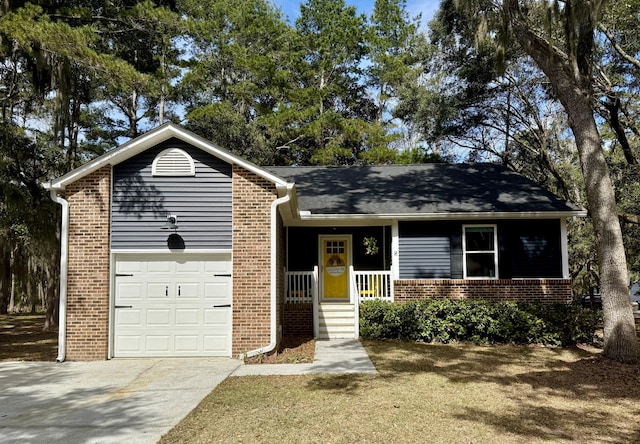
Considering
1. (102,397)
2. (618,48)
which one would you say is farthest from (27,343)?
(618,48)

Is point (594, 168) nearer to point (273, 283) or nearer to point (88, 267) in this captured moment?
point (273, 283)

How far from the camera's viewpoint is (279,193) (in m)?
9.31

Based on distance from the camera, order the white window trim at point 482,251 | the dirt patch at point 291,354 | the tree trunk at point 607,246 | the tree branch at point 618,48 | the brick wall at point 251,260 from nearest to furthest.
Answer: the tree trunk at point 607,246
the dirt patch at point 291,354
the brick wall at point 251,260
the white window trim at point 482,251
the tree branch at point 618,48

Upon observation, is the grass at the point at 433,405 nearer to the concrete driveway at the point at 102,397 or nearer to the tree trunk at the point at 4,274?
the concrete driveway at the point at 102,397

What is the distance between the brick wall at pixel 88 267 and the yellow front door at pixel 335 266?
246 inches

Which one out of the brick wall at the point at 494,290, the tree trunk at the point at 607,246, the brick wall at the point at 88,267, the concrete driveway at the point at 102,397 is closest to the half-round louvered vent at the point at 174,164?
the brick wall at the point at 88,267

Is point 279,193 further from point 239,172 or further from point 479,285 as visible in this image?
point 479,285

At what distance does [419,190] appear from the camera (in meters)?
13.9

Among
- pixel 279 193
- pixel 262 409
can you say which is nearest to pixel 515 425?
pixel 262 409

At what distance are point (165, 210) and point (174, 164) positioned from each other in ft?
3.08

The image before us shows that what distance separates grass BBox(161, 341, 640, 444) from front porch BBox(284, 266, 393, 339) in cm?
262

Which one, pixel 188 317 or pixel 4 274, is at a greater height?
pixel 4 274

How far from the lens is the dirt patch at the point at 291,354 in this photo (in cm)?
868

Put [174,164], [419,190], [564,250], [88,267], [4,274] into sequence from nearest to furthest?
[88,267], [174,164], [564,250], [419,190], [4,274]
